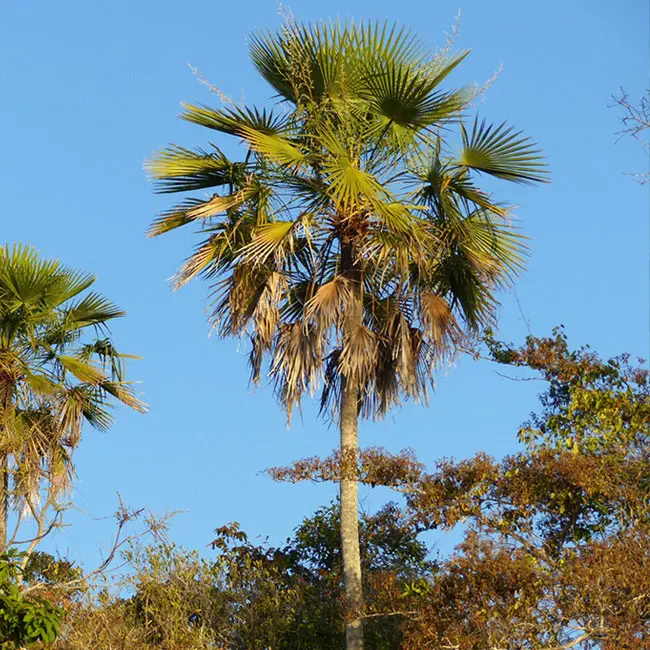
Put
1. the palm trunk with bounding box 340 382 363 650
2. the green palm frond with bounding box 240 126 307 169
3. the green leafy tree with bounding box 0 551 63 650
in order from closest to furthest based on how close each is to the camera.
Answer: the green leafy tree with bounding box 0 551 63 650
the palm trunk with bounding box 340 382 363 650
the green palm frond with bounding box 240 126 307 169

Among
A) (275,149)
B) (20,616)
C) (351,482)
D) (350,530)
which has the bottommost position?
(20,616)

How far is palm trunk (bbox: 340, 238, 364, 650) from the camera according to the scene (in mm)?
13742

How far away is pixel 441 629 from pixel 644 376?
230 inches

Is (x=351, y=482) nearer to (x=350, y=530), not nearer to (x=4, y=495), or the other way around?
(x=350, y=530)

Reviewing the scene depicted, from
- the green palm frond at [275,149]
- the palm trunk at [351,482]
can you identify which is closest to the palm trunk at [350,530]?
the palm trunk at [351,482]

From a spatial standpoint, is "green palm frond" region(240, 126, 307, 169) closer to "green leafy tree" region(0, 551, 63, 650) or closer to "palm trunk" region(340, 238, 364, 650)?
"palm trunk" region(340, 238, 364, 650)

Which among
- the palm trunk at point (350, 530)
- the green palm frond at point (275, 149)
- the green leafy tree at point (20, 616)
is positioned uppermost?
the green palm frond at point (275, 149)

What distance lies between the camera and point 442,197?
1554 cm

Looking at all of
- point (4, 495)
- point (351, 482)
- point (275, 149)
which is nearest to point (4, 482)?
point (4, 495)

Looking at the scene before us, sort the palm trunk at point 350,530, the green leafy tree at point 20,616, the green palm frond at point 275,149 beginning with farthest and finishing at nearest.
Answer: the green palm frond at point 275,149
the palm trunk at point 350,530
the green leafy tree at point 20,616

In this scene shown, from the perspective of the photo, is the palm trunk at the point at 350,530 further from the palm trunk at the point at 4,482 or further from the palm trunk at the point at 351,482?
the palm trunk at the point at 4,482

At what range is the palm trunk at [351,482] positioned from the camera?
1374 cm

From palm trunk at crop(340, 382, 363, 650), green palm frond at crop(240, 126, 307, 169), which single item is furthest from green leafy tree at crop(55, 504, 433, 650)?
green palm frond at crop(240, 126, 307, 169)

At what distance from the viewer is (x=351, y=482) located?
48.0ft
